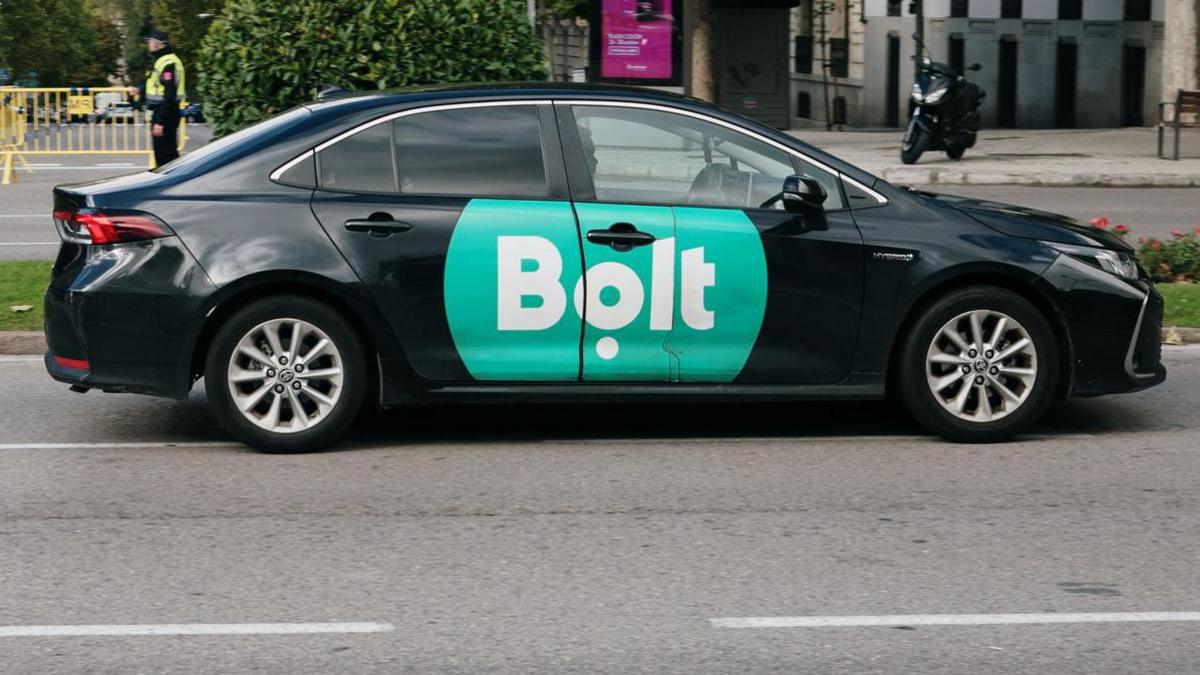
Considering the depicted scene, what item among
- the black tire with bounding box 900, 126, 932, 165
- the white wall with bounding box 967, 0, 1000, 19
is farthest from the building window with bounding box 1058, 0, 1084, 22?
the black tire with bounding box 900, 126, 932, 165

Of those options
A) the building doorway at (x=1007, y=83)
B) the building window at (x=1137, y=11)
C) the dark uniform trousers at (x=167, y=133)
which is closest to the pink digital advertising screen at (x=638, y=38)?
the dark uniform trousers at (x=167, y=133)

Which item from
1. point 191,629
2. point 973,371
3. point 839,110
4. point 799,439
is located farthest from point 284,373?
point 839,110

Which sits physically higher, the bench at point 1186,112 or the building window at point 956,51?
the building window at point 956,51

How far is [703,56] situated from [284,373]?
20928 millimetres

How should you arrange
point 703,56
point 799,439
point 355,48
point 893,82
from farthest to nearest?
point 893,82
point 703,56
point 355,48
point 799,439

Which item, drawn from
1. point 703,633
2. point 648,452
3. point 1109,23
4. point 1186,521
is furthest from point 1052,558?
point 1109,23

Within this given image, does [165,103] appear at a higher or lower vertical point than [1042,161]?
higher

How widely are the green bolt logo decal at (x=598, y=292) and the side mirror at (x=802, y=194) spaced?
215mm

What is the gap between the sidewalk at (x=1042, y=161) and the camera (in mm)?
22172

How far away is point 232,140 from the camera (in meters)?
8.20

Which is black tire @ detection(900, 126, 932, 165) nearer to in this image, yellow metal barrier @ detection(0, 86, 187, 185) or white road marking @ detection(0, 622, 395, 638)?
yellow metal barrier @ detection(0, 86, 187, 185)

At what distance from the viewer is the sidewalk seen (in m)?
22.2

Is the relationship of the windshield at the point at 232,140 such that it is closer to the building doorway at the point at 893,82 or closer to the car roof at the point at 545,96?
the car roof at the point at 545,96

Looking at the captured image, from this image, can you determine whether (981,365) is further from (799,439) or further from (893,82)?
(893,82)
